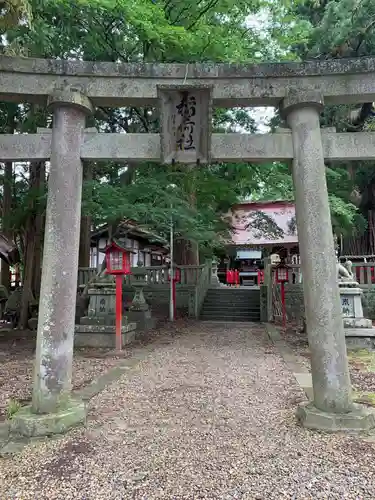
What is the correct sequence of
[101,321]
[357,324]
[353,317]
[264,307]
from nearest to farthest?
[357,324], [353,317], [101,321], [264,307]

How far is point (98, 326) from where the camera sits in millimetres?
9711

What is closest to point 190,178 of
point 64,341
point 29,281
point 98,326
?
point 98,326

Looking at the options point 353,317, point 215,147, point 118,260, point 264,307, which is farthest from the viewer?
point 264,307

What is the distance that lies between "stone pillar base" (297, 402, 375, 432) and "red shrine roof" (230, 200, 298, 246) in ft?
39.0

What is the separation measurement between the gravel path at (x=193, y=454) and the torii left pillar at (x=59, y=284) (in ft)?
1.04

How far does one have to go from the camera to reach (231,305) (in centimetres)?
1666

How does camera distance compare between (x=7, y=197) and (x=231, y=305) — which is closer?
(x=7, y=197)

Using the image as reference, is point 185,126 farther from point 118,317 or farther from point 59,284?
point 118,317

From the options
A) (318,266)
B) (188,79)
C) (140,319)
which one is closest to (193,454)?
(318,266)

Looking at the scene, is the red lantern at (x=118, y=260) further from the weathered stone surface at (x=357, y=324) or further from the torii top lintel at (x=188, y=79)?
the weathered stone surface at (x=357, y=324)

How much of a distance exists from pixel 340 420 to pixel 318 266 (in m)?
1.60

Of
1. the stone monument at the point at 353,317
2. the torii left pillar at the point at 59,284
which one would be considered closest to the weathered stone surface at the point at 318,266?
the torii left pillar at the point at 59,284

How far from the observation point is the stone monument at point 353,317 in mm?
9375

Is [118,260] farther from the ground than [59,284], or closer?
farther from the ground
